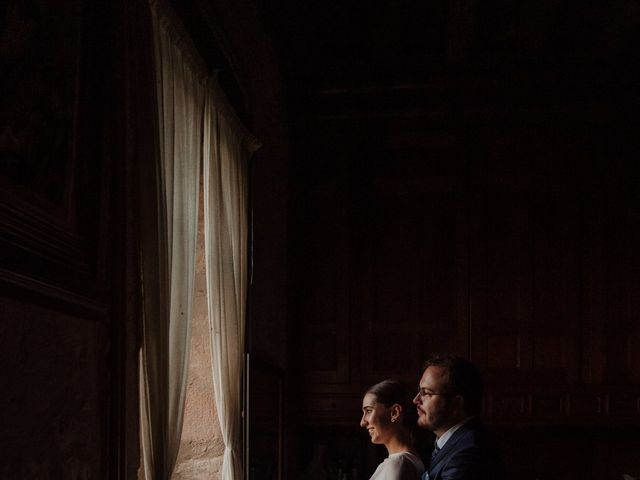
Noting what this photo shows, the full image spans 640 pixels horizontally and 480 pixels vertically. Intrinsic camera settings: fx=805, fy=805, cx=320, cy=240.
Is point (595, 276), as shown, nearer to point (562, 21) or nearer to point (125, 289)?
point (562, 21)

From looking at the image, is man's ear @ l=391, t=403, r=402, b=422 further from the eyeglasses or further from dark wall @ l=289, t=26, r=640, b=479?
dark wall @ l=289, t=26, r=640, b=479

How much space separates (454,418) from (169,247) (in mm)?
1321

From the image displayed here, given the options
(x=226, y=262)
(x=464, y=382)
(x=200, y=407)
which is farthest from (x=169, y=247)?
(x=200, y=407)

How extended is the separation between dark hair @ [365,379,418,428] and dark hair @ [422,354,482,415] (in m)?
0.63

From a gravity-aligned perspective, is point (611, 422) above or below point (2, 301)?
below

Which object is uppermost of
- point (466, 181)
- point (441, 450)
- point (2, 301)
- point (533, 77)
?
point (533, 77)

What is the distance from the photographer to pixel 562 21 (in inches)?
229

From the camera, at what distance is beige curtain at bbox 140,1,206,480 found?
2.72 m

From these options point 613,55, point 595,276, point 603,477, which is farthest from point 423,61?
point 603,477


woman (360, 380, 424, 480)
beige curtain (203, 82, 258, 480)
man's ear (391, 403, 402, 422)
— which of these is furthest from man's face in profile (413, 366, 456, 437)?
beige curtain (203, 82, 258, 480)

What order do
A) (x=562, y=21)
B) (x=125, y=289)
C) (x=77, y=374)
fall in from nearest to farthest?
(x=77, y=374) → (x=125, y=289) → (x=562, y=21)

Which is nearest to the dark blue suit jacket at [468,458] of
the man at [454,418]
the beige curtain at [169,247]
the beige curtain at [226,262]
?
the man at [454,418]

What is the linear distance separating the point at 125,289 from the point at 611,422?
488cm

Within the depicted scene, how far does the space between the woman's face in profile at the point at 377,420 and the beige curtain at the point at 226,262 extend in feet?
2.34
